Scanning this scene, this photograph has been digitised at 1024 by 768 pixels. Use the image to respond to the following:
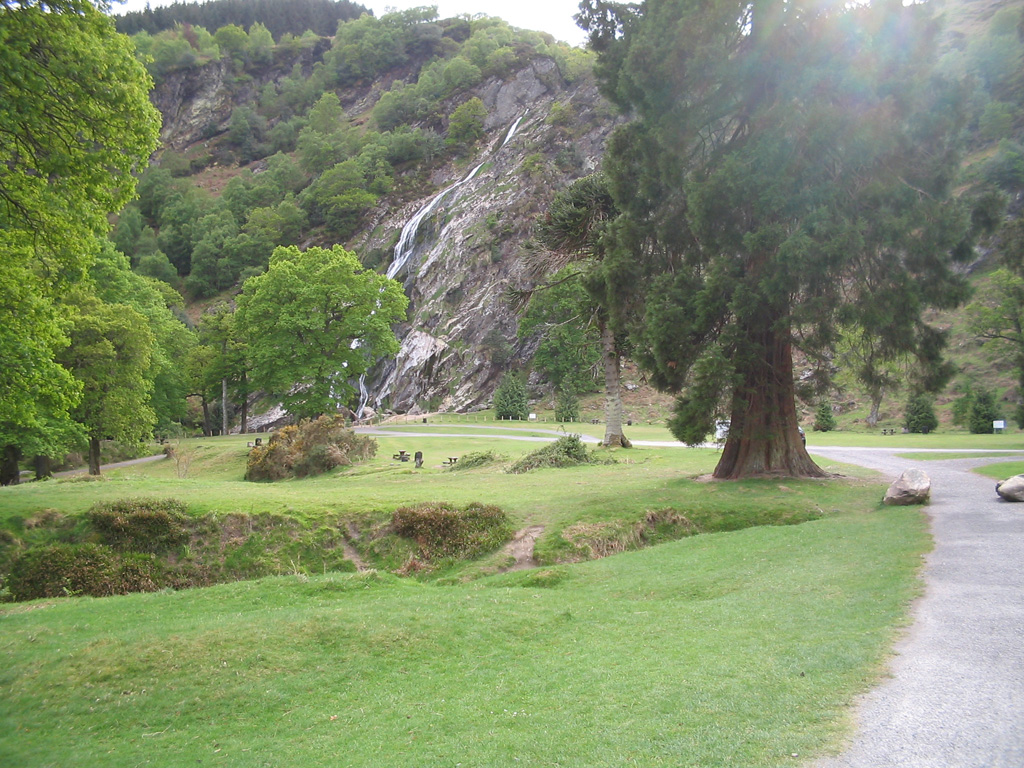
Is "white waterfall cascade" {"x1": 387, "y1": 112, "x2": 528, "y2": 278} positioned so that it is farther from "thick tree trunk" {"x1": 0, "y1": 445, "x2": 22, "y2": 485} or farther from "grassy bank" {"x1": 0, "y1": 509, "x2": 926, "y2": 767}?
"grassy bank" {"x1": 0, "y1": 509, "x2": 926, "y2": 767}

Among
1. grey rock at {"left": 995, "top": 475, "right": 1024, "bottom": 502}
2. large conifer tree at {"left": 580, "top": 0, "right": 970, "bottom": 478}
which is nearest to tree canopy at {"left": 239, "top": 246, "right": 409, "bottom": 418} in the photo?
large conifer tree at {"left": 580, "top": 0, "right": 970, "bottom": 478}

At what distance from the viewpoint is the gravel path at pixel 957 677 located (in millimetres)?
4109

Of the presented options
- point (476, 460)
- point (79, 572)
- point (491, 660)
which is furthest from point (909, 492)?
point (79, 572)

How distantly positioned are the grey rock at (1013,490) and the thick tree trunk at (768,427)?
530cm

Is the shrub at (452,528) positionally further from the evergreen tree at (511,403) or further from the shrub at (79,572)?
the evergreen tree at (511,403)

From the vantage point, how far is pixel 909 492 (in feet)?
47.9

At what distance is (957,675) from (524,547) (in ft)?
32.4

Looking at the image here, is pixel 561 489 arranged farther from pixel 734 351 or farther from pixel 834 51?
pixel 834 51

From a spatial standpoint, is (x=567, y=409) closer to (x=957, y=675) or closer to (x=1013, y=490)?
(x=1013, y=490)

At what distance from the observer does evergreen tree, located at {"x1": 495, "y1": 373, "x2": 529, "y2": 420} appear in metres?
52.2

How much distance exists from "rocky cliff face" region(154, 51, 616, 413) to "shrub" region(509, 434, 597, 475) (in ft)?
94.8

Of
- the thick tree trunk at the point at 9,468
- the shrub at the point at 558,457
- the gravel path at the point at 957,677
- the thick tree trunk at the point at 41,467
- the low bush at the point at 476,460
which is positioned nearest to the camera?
the gravel path at the point at 957,677

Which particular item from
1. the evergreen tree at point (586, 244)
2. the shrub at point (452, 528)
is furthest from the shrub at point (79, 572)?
the evergreen tree at point (586, 244)

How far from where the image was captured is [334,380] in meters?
39.0
